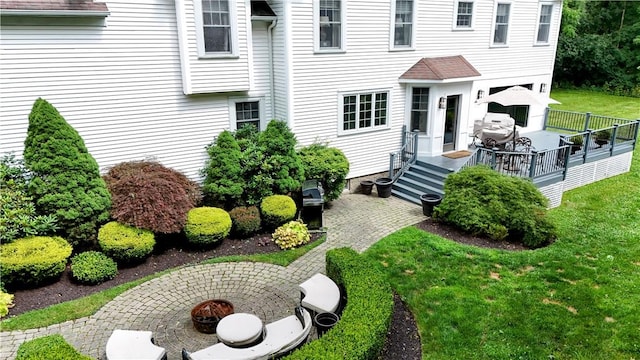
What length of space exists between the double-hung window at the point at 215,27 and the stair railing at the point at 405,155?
6.79 meters

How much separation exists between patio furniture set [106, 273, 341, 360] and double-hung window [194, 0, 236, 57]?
7189mm

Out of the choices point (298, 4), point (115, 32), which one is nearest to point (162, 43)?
point (115, 32)

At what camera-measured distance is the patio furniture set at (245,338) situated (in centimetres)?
617

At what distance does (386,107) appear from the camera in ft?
48.1

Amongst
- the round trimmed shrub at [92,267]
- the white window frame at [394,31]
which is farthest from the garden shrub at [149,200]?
the white window frame at [394,31]

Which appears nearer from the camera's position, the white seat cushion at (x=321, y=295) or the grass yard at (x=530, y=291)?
the grass yard at (x=530, y=291)

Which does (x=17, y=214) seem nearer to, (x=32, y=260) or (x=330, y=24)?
(x=32, y=260)

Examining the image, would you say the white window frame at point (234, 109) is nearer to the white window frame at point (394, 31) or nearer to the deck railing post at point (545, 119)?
the white window frame at point (394, 31)

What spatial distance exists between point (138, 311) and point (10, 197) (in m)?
3.66

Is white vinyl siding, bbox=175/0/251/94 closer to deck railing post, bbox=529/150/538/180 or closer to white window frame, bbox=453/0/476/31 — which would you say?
white window frame, bbox=453/0/476/31

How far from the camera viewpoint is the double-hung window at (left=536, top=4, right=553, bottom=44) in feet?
58.6

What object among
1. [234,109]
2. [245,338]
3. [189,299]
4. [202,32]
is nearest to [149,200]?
Result: [189,299]

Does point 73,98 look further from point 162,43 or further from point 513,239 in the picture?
point 513,239

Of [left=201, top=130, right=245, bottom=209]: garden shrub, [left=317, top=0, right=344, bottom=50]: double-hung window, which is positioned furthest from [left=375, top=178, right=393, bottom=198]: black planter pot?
[left=201, top=130, right=245, bottom=209]: garden shrub
